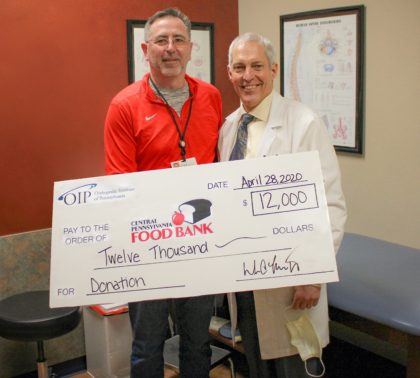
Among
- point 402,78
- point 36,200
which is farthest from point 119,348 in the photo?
point 402,78

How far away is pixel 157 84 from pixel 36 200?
115 centimetres

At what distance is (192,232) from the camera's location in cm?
155

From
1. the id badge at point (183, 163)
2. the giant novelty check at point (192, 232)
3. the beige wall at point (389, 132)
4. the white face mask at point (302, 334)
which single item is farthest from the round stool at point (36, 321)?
the beige wall at point (389, 132)

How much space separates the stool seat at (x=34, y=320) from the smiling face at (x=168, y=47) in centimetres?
115

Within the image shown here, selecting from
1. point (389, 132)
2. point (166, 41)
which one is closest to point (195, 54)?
point (389, 132)

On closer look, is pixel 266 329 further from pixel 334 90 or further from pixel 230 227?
pixel 334 90

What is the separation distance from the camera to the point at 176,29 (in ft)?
6.04

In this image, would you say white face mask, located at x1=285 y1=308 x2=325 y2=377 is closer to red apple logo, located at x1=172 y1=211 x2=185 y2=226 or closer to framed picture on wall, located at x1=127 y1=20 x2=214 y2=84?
red apple logo, located at x1=172 y1=211 x2=185 y2=226

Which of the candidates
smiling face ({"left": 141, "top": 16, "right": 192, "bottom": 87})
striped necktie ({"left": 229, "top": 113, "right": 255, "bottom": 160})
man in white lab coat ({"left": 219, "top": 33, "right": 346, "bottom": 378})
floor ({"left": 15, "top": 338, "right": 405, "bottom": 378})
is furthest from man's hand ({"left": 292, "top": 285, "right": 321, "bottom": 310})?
floor ({"left": 15, "top": 338, "right": 405, "bottom": 378})

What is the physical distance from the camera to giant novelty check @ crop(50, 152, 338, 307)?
Result: 152 centimetres

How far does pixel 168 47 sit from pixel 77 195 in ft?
2.00

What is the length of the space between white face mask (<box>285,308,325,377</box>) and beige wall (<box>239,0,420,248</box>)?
100cm

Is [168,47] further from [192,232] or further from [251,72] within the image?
[192,232]

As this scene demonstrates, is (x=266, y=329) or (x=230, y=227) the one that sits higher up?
(x=230, y=227)
